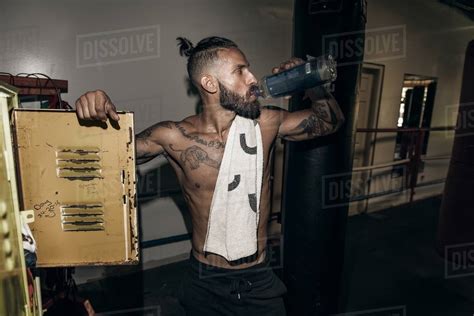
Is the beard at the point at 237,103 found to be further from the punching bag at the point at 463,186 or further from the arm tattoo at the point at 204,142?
the punching bag at the point at 463,186

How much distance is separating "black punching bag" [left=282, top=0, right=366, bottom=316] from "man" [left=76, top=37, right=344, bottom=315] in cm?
17

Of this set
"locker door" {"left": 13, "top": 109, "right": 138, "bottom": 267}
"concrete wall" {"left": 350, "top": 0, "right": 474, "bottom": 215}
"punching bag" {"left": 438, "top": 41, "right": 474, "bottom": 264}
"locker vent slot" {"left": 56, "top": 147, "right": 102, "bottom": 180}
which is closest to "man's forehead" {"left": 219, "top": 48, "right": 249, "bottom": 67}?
"locker door" {"left": 13, "top": 109, "right": 138, "bottom": 267}

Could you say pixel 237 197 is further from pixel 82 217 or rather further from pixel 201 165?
pixel 82 217

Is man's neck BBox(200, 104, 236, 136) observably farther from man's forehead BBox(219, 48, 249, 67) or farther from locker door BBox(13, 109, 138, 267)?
locker door BBox(13, 109, 138, 267)

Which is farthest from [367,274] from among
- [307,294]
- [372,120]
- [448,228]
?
[372,120]

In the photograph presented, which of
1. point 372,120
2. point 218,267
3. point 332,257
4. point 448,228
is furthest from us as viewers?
point 372,120

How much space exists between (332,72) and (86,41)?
2579 mm

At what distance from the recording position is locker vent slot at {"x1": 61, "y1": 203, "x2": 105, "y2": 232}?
1.44 m

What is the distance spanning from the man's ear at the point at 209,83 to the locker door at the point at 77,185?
2.25 ft

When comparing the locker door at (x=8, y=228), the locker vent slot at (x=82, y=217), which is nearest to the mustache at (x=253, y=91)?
the locker vent slot at (x=82, y=217)

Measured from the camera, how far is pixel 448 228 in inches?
162

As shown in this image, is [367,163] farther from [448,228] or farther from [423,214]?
[448,228]

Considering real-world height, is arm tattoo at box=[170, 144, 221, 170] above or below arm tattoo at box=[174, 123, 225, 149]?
below

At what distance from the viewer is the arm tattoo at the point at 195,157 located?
191cm
